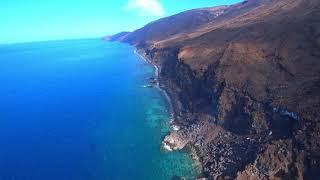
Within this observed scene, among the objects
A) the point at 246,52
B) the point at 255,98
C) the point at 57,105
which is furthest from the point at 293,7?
the point at 57,105

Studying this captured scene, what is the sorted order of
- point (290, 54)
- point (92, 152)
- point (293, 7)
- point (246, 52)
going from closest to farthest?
point (92, 152) < point (290, 54) < point (246, 52) < point (293, 7)

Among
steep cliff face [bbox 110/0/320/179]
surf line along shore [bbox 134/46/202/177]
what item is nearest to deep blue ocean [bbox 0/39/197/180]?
surf line along shore [bbox 134/46/202/177]

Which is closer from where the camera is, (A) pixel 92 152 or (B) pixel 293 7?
(A) pixel 92 152

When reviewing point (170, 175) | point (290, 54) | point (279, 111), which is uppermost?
point (290, 54)

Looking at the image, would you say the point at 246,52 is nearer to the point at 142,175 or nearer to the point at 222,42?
the point at 222,42

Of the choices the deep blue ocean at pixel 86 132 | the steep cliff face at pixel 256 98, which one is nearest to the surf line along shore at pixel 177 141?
the steep cliff face at pixel 256 98

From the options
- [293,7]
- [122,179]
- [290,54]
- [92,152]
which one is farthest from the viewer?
[293,7]

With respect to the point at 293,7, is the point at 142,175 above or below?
below

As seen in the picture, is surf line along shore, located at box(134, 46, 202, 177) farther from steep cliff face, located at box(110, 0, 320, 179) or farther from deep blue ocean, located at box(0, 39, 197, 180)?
deep blue ocean, located at box(0, 39, 197, 180)
